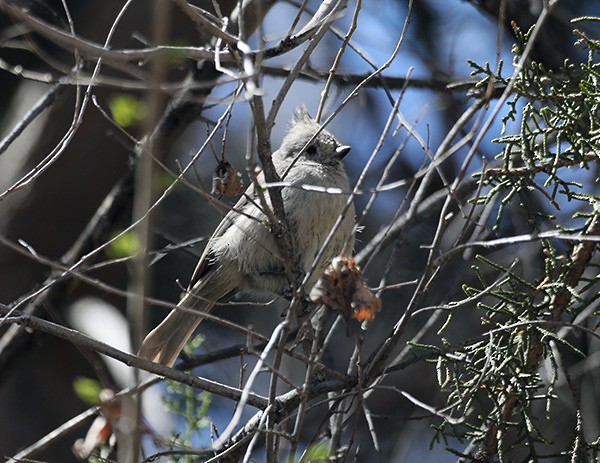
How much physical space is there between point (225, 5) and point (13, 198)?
6.96ft

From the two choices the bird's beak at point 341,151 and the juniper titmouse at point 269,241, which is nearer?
the juniper titmouse at point 269,241

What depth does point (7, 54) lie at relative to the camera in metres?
6.84

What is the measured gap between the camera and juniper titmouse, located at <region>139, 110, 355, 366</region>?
4.36 meters

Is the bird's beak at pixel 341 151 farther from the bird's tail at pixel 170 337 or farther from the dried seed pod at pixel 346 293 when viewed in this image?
the dried seed pod at pixel 346 293

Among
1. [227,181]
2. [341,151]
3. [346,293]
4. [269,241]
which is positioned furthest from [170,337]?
[346,293]

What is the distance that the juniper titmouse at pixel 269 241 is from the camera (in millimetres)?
4355

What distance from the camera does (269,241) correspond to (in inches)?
176

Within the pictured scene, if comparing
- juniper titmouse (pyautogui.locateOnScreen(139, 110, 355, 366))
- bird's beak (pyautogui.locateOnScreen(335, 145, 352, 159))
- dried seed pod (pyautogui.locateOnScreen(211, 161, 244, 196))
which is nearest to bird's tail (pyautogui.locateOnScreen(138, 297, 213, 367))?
juniper titmouse (pyautogui.locateOnScreen(139, 110, 355, 366))

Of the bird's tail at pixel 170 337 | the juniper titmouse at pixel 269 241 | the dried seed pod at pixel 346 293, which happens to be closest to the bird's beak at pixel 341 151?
the juniper titmouse at pixel 269 241

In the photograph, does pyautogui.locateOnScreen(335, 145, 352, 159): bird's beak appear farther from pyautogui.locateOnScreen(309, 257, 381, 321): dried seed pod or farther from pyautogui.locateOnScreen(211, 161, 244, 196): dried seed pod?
pyautogui.locateOnScreen(309, 257, 381, 321): dried seed pod

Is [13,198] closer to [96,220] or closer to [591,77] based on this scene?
[96,220]

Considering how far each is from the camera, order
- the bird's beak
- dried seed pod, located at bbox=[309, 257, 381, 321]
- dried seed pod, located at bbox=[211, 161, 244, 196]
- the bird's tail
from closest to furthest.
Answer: dried seed pod, located at bbox=[309, 257, 381, 321] → dried seed pod, located at bbox=[211, 161, 244, 196] → the bird's tail → the bird's beak

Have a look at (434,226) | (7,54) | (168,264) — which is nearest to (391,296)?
(434,226)

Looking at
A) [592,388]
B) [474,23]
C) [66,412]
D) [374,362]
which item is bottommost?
[66,412]
